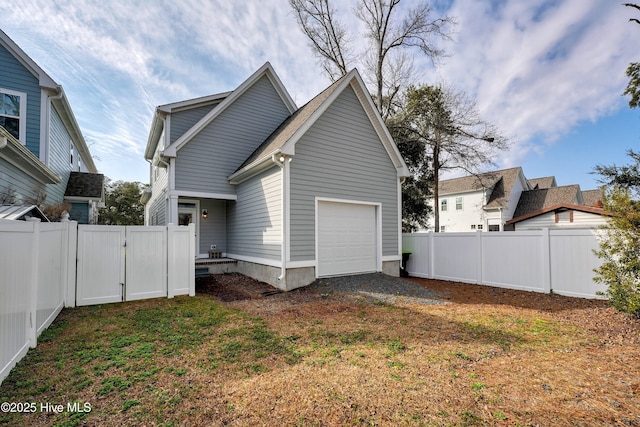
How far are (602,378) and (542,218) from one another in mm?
17983

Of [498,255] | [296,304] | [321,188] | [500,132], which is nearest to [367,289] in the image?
[296,304]

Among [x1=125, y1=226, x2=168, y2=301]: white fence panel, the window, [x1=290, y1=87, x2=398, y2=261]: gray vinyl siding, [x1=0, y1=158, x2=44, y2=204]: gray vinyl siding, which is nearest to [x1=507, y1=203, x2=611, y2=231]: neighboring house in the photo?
[x1=290, y1=87, x2=398, y2=261]: gray vinyl siding

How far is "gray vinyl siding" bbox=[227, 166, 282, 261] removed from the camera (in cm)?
834

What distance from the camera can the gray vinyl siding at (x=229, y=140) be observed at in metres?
10.3

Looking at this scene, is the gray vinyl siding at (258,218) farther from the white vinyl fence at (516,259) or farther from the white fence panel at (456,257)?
the white fence panel at (456,257)

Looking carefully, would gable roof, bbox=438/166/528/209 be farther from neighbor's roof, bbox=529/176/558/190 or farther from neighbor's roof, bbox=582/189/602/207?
neighbor's roof, bbox=582/189/602/207

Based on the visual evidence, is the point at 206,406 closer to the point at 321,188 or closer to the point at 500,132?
the point at 321,188

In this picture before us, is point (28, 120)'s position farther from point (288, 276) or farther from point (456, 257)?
point (456, 257)

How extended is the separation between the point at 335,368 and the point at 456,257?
307 inches

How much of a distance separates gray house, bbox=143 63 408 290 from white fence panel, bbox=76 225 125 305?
3299 millimetres

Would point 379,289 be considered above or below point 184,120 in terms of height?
below

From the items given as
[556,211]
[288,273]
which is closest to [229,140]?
[288,273]

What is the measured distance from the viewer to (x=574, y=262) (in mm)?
7043

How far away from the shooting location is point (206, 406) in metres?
2.68
